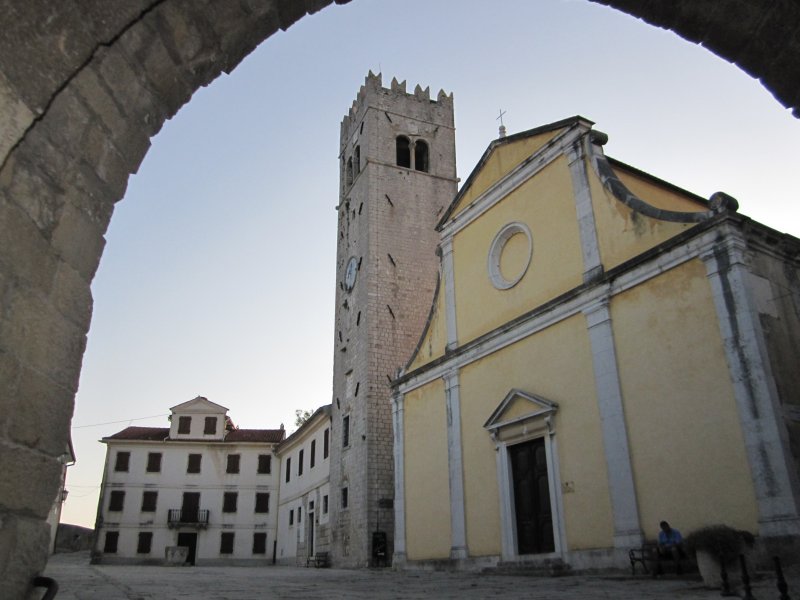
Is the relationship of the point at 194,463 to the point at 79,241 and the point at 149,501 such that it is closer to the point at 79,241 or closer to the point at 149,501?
the point at 149,501

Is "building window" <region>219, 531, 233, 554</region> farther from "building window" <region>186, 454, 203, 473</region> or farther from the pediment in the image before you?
the pediment

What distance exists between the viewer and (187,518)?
35656 mm

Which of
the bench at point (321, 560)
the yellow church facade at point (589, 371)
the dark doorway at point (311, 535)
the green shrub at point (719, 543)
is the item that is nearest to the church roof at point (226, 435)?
the dark doorway at point (311, 535)

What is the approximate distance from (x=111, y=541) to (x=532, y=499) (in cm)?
2983

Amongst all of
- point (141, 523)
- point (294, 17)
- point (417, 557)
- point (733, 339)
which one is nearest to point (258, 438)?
point (141, 523)

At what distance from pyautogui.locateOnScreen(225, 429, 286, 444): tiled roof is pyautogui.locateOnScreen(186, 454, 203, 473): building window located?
5.88ft

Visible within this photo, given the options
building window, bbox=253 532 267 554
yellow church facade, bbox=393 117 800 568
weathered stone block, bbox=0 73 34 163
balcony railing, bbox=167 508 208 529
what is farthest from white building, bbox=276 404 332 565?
weathered stone block, bbox=0 73 34 163

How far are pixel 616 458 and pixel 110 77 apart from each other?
10.4 metres

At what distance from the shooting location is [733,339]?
30.9 feet

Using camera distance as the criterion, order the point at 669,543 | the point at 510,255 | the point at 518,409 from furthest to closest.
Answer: the point at 510,255 → the point at 518,409 → the point at 669,543

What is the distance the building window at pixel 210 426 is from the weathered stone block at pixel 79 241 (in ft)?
123

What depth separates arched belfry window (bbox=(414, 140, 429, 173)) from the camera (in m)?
28.3

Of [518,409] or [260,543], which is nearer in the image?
[518,409]

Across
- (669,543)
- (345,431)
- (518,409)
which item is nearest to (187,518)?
(345,431)
